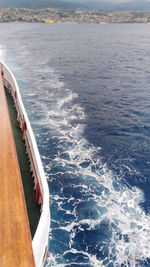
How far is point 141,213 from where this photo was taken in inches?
700

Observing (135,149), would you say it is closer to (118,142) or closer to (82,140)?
(118,142)

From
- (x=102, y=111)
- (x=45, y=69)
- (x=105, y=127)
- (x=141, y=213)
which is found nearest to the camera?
(x=141, y=213)

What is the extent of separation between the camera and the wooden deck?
7.93 meters

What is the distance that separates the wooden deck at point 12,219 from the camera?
7930 mm

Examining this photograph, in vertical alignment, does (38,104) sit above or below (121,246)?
above

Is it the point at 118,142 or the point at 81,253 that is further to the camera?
the point at 118,142

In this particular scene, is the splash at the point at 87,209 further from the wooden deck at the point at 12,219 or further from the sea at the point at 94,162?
the wooden deck at the point at 12,219

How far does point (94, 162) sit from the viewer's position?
917 inches

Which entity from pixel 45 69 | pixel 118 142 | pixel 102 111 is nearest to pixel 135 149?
pixel 118 142

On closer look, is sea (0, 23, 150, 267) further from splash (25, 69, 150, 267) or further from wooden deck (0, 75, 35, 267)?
wooden deck (0, 75, 35, 267)

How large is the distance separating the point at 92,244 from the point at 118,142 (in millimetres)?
14191

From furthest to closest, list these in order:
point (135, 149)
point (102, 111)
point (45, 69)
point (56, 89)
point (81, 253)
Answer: point (45, 69), point (56, 89), point (102, 111), point (135, 149), point (81, 253)

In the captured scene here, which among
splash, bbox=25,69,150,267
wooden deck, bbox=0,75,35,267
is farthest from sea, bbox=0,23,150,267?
wooden deck, bbox=0,75,35,267

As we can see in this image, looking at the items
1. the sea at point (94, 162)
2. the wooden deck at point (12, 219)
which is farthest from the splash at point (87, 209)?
the wooden deck at point (12, 219)
